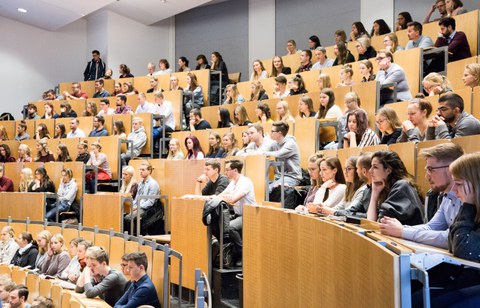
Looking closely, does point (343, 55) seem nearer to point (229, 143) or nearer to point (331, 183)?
point (229, 143)

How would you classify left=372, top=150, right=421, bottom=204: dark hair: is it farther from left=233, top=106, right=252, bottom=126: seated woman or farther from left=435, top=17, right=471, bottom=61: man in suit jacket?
left=233, top=106, right=252, bottom=126: seated woman

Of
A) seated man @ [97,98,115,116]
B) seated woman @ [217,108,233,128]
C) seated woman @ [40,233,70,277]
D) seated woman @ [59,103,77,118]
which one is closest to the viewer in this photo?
seated woman @ [40,233,70,277]

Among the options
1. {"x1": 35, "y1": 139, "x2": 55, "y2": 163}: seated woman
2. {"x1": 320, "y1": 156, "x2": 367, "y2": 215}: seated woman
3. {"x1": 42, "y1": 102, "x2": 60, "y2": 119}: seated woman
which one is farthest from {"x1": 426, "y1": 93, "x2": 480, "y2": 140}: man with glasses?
{"x1": 42, "y1": 102, "x2": 60, "y2": 119}: seated woman

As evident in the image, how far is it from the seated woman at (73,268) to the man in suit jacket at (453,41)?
3.02m

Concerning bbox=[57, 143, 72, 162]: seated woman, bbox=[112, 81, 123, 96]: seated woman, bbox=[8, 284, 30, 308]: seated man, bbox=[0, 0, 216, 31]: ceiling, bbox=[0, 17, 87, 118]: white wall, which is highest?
bbox=[0, 0, 216, 31]: ceiling

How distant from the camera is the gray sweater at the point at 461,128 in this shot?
9.12 feet

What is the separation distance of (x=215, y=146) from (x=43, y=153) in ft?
6.85

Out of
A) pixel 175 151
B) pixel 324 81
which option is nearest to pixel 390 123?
pixel 324 81

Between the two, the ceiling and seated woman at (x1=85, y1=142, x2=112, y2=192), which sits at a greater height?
the ceiling

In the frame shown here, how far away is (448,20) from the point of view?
4938 mm

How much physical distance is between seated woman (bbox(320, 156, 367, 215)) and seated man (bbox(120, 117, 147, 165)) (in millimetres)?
3299

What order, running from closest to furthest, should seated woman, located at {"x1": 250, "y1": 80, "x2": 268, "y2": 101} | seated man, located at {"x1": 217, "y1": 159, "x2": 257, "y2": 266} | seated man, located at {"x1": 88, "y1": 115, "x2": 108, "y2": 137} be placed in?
seated man, located at {"x1": 217, "y1": 159, "x2": 257, "y2": 266} → seated woman, located at {"x1": 250, "y1": 80, "x2": 268, "y2": 101} → seated man, located at {"x1": 88, "y1": 115, "x2": 108, "y2": 137}

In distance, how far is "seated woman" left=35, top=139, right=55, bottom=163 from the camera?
6246 millimetres

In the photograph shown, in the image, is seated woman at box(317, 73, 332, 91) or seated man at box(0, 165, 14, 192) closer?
seated woman at box(317, 73, 332, 91)
